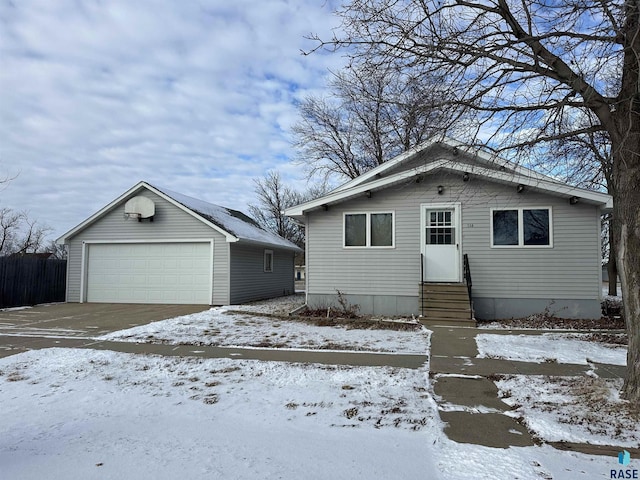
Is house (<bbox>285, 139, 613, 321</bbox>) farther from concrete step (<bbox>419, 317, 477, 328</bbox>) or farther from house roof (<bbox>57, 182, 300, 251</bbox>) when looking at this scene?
house roof (<bbox>57, 182, 300, 251</bbox>)

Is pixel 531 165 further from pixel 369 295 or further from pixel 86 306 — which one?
pixel 86 306

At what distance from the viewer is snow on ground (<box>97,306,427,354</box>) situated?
8.05m

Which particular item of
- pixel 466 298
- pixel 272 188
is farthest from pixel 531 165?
pixel 272 188

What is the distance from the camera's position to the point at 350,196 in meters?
12.5

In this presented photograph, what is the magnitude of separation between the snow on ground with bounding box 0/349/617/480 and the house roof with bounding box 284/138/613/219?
20.0 feet

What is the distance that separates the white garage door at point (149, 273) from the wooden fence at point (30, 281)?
142 cm

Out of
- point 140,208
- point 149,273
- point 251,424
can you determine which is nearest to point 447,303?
point 251,424

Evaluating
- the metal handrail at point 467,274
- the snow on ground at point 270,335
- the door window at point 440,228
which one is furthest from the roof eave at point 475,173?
the snow on ground at point 270,335

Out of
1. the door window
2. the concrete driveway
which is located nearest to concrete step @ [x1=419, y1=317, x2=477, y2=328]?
the door window

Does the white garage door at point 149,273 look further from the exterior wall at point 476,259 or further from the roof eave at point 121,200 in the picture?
the exterior wall at point 476,259

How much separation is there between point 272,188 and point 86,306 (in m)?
29.6

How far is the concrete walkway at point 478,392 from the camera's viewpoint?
3.91 metres

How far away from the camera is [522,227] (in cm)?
1173

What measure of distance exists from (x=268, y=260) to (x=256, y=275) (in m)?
1.88
